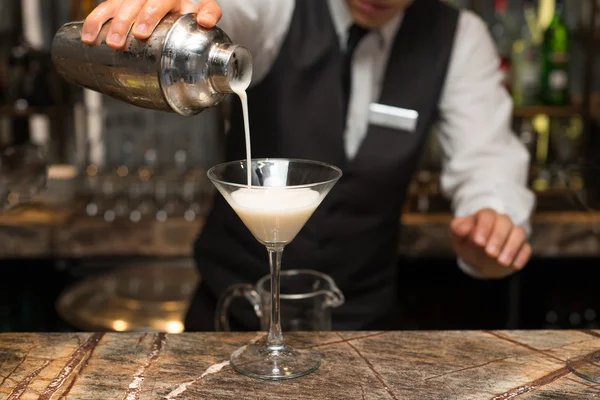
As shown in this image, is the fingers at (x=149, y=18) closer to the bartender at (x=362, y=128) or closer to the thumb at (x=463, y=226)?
the bartender at (x=362, y=128)

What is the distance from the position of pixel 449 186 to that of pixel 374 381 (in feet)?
3.19

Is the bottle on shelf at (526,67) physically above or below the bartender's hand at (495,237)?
above

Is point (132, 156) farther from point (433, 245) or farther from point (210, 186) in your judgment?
point (433, 245)

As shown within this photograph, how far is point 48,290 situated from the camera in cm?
332

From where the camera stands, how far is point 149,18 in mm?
1279

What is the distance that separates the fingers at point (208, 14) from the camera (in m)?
1.26

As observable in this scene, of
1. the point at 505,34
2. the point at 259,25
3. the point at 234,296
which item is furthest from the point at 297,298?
the point at 505,34

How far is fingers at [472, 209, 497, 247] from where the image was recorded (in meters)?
1.67

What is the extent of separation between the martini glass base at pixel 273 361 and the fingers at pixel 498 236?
1.63 ft

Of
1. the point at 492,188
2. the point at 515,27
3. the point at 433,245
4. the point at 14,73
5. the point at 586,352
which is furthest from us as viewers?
the point at 515,27

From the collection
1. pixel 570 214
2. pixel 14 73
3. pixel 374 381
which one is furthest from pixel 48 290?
pixel 374 381

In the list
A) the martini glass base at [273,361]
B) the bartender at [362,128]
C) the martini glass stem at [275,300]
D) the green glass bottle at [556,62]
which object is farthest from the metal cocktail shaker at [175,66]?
the green glass bottle at [556,62]

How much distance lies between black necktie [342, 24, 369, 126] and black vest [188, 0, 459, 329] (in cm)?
4

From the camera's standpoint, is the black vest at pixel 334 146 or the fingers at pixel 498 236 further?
the black vest at pixel 334 146
